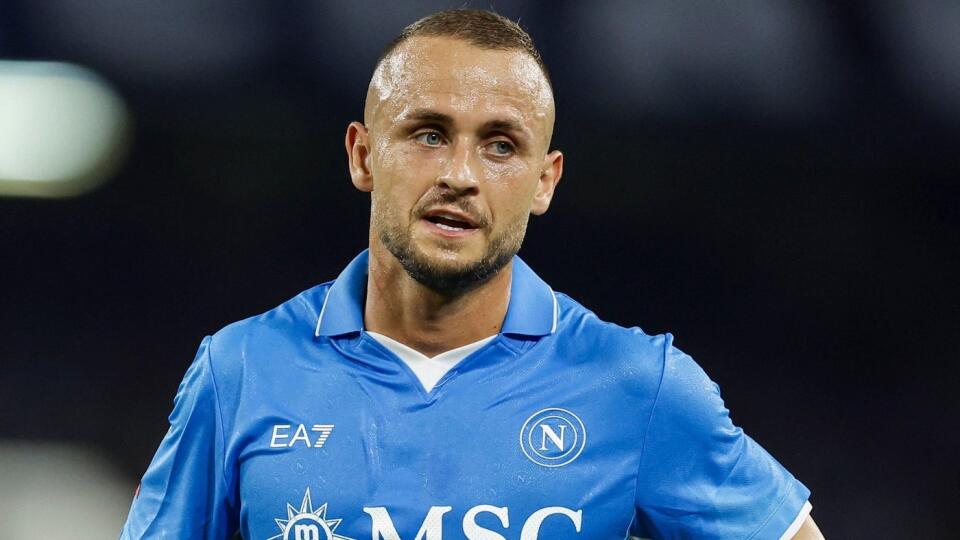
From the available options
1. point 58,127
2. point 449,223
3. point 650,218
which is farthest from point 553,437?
point 58,127

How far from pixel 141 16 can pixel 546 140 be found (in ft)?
6.50

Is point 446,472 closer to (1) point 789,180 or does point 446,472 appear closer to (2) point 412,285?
(2) point 412,285

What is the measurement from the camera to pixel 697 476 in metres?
1.97

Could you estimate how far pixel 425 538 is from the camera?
188cm

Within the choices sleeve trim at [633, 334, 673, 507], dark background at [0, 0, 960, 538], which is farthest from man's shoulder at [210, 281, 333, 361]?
dark background at [0, 0, 960, 538]

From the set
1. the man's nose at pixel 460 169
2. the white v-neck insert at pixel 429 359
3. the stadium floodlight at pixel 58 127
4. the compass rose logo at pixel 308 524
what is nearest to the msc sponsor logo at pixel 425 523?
the compass rose logo at pixel 308 524

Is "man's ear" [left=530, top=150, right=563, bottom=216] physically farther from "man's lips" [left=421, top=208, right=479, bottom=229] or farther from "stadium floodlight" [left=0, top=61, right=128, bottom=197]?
"stadium floodlight" [left=0, top=61, right=128, bottom=197]

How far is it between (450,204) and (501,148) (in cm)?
13

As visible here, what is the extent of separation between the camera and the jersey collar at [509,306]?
2.07 meters

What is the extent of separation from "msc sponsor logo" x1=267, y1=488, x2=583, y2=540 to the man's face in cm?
35

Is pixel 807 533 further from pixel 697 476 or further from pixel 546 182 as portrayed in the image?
pixel 546 182

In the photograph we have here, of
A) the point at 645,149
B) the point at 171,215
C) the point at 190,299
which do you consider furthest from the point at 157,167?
the point at 645,149

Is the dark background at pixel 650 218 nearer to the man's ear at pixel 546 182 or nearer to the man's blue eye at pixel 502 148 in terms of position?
the man's ear at pixel 546 182

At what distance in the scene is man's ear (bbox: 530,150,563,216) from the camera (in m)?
2.07
